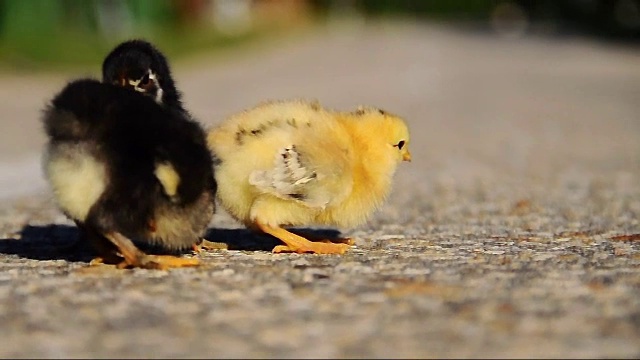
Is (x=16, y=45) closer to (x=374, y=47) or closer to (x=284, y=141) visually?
(x=374, y=47)

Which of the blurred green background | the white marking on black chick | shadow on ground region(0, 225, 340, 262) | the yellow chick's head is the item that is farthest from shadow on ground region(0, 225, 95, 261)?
the blurred green background

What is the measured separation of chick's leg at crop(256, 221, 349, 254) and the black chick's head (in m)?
0.75

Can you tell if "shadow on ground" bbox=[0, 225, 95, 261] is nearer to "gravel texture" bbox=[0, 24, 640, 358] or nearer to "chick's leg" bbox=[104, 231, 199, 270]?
"gravel texture" bbox=[0, 24, 640, 358]

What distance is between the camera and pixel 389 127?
201 inches

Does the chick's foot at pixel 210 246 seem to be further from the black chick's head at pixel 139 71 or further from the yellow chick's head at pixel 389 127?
the yellow chick's head at pixel 389 127

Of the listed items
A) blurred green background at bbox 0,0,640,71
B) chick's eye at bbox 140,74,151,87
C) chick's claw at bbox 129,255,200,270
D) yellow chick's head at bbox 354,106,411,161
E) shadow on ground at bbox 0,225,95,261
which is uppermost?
blurred green background at bbox 0,0,640,71

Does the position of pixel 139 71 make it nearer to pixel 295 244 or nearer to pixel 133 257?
pixel 133 257

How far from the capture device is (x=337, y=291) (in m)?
3.82

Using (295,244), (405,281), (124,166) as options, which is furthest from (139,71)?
(405,281)

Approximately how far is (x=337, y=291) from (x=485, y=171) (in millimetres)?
5967

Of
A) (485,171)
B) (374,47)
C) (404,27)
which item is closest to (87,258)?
(485,171)

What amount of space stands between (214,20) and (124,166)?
44743mm

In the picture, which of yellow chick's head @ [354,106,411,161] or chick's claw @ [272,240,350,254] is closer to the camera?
chick's claw @ [272,240,350,254]

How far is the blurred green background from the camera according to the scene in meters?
26.9
